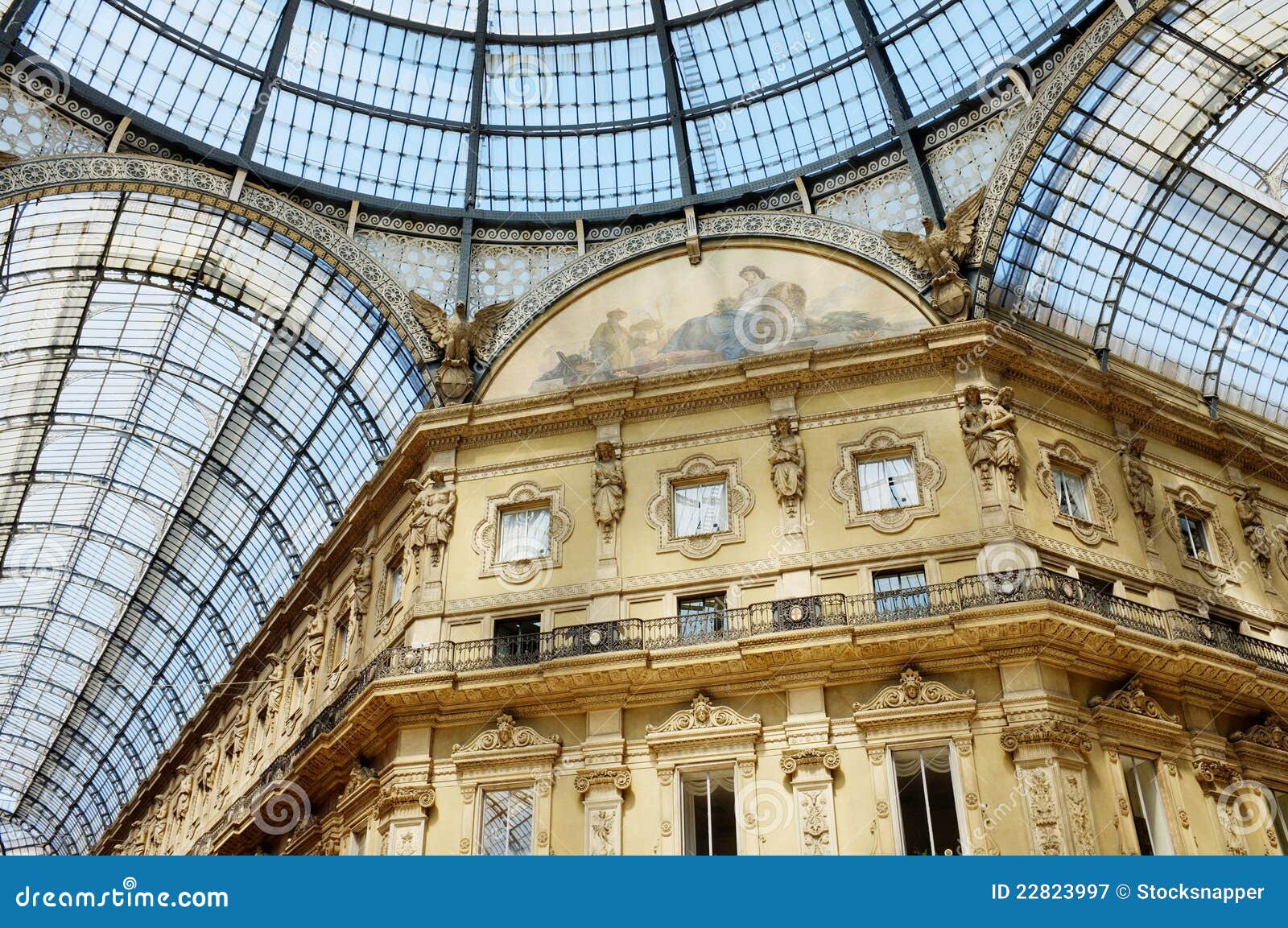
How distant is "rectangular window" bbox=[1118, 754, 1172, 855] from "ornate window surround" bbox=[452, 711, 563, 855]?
11504mm

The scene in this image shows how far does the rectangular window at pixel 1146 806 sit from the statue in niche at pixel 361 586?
18504mm

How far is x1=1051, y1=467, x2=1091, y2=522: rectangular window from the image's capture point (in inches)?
1058

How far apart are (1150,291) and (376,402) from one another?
22.3 metres

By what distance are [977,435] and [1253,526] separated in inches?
358

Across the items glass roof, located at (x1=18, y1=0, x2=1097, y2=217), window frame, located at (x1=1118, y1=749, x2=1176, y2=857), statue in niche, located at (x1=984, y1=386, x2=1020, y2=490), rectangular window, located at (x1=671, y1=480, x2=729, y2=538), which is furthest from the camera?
glass roof, located at (x1=18, y1=0, x2=1097, y2=217)

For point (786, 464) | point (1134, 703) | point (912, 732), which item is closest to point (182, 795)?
point (786, 464)

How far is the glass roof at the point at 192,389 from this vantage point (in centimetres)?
3394

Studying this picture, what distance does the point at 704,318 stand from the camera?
3020 centimetres

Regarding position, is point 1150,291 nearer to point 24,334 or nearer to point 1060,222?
point 1060,222

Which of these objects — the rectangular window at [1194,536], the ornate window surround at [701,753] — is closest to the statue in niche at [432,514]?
the ornate window surround at [701,753]

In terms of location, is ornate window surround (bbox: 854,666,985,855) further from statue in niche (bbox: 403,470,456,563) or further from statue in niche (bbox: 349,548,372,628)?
statue in niche (bbox: 349,548,372,628)

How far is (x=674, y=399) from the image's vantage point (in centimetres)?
2850

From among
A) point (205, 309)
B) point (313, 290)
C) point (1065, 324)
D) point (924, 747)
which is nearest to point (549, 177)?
point (313, 290)
